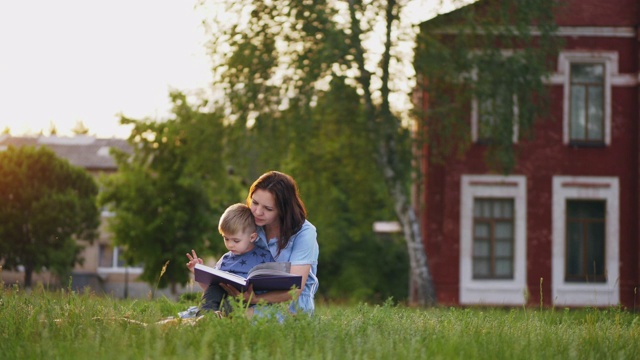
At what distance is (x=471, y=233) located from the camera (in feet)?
105

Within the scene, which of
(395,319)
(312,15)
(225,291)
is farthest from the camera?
(312,15)

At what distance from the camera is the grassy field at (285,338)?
650cm

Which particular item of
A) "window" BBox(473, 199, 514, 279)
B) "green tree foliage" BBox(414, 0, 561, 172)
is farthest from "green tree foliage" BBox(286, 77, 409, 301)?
"window" BBox(473, 199, 514, 279)

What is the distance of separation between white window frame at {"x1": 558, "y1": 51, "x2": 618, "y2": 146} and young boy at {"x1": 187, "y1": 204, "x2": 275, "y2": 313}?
82.4 feet

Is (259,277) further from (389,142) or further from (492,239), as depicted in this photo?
(492,239)

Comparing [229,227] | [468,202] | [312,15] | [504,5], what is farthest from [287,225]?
[468,202]

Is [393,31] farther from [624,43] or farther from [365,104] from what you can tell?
[624,43]

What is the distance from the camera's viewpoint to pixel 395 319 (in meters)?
9.09

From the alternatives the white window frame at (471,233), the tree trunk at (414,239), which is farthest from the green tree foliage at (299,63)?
the white window frame at (471,233)

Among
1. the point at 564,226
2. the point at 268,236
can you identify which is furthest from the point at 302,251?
the point at 564,226

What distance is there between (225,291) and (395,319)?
5.32 ft

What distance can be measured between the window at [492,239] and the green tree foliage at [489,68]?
3.56m

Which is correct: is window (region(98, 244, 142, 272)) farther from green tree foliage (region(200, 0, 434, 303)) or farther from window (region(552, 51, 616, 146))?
green tree foliage (region(200, 0, 434, 303))

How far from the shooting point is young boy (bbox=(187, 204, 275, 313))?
811 centimetres
